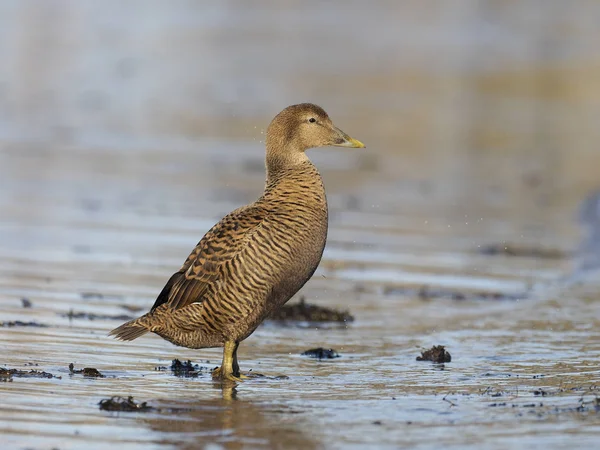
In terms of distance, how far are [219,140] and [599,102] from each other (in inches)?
358

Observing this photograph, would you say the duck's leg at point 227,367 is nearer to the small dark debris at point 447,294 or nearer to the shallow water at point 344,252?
the shallow water at point 344,252

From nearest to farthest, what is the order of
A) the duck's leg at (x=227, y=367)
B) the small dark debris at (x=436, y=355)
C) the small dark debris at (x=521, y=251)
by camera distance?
the duck's leg at (x=227, y=367) < the small dark debris at (x=436, y=355) < the small dark debris at (x=521, y=251)

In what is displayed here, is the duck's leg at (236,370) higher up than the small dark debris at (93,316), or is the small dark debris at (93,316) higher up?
the small dark debris at (93,316)

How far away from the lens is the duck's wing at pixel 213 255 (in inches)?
300

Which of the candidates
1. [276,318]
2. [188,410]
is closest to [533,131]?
[276,318]

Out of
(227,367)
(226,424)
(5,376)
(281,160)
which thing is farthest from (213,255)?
(226,424)

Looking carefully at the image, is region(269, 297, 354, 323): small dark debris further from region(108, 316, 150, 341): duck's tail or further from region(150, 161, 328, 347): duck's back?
region(108, 316, 150, 341): duck's tail

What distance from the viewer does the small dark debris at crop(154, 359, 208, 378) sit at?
24.9 feet

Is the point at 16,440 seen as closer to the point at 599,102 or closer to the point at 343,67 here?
the point at 599,102

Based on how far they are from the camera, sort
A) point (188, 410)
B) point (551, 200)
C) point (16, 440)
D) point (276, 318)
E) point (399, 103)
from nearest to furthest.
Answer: point (16, 440) → point (188, 410) → point (276, 318) → point (551, 200) → point (399, 103)

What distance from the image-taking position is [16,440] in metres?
5.75

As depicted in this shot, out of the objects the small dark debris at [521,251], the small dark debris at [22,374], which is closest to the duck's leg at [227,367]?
the small dark debris at [22,374]

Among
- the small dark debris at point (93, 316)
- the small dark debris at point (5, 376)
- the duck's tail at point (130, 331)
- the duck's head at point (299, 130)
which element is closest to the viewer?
the small dark debris at point (5, 376)

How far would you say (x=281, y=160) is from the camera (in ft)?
27.3
